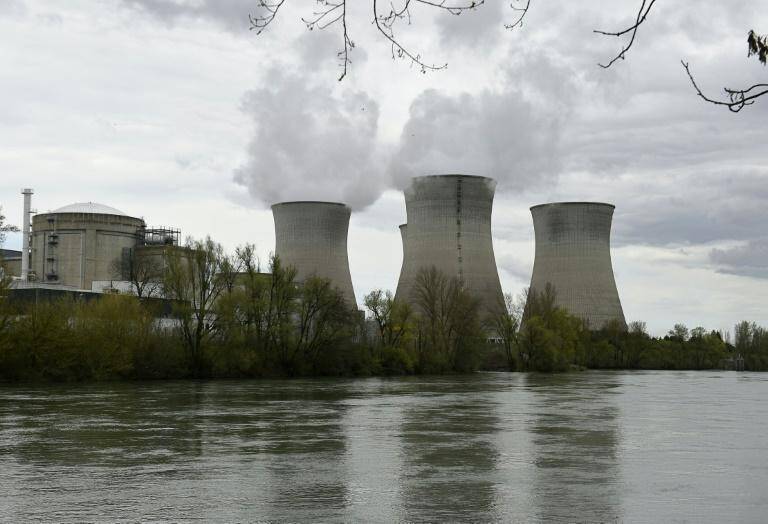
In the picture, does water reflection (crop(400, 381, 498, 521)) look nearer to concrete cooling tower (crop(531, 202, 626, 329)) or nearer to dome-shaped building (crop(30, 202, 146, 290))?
concrete cooling tower (crop(531, 202, 626, 329))

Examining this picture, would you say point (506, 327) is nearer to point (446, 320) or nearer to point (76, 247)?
point (446, 320)

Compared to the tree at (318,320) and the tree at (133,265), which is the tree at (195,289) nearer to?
the tree at (318,320)

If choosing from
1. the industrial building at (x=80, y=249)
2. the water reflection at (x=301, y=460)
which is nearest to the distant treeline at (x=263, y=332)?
the water reflection at (x=301, y=460)

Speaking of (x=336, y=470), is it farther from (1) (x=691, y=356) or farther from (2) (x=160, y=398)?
(1) (x=691, y=356)

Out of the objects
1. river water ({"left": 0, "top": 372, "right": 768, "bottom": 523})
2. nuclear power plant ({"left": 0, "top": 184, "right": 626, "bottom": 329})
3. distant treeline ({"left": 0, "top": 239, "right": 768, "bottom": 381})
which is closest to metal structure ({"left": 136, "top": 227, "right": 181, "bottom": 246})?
nuclear power plant ({"left": 0, "top": 184, "right": 626, "bottom": 329})

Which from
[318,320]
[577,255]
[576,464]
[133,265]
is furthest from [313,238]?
[576,464]

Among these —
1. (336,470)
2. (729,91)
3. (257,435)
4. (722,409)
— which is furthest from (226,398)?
(729,91)
